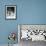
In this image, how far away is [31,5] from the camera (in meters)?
4.61

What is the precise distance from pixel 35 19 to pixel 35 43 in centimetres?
86

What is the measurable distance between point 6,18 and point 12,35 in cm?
62

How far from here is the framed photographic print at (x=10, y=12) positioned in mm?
4574

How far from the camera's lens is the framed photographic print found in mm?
4574

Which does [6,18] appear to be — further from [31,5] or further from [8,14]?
[31,5]

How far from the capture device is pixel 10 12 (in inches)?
180

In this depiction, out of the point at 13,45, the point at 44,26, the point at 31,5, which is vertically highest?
the point at 31,5

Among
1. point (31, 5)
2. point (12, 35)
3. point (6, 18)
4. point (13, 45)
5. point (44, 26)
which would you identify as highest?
point (31, 5)

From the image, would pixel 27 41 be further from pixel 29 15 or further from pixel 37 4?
pixel 37 4

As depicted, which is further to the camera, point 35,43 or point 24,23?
point 24,23

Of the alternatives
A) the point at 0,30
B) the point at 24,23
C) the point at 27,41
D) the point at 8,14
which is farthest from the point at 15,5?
the point at 27,41

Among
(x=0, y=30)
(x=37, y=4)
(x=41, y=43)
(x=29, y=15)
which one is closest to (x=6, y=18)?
(x=0, y=30)

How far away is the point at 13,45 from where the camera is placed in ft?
14.3

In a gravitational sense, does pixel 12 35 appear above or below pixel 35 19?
below
